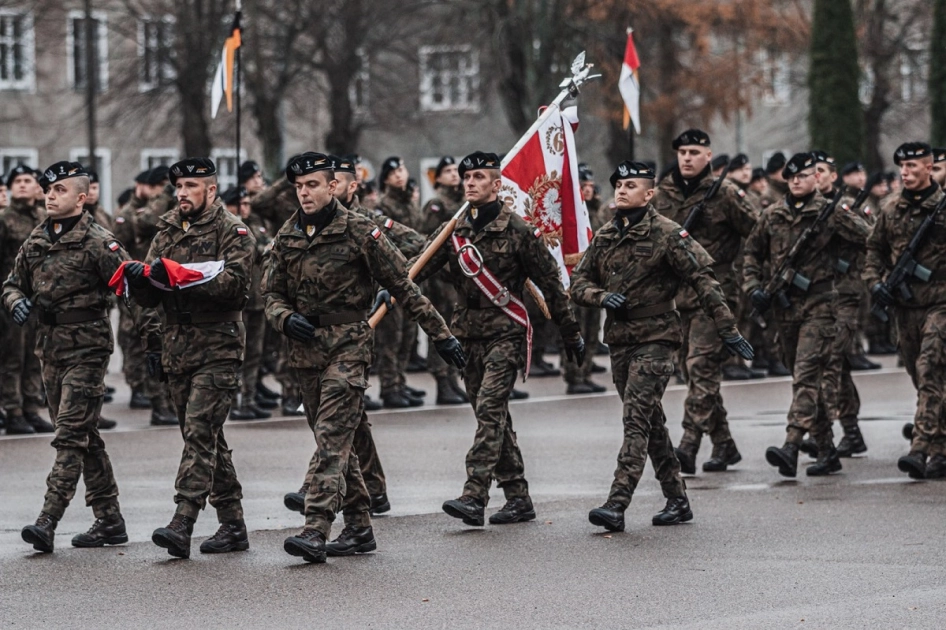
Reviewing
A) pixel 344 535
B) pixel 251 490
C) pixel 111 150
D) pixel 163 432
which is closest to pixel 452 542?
pixel 344 535

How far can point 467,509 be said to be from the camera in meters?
10.5

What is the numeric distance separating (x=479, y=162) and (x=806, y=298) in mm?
2972

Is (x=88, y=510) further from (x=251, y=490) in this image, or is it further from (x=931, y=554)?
(x=931, y=554)

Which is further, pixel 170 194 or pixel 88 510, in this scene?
pixel 170 194

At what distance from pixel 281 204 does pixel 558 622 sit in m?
9.38

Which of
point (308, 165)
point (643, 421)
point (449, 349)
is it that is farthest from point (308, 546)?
point (643, 421)

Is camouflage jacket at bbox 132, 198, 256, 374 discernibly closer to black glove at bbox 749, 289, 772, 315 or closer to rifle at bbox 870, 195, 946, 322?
black glove at bbox 749, 289, 772, 315

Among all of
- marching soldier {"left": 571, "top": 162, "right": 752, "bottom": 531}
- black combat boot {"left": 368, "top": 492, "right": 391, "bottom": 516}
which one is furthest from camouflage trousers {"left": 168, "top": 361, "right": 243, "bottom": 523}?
marching soldier {"left": 571, "top": 162, "right": 752, "bottom": 531}

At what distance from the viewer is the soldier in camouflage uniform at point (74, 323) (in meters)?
10.2

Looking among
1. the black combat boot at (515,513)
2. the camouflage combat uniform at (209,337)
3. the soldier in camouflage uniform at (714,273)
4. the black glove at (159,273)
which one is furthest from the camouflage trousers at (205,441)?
the soldier in camouflage uniform at (714,273)

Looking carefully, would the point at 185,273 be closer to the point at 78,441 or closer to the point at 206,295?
the point at 206,295

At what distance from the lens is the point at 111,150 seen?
43.2 metres

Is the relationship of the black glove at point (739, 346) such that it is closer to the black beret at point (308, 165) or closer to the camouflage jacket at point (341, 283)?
the camouflage jacket at point (341, 283)

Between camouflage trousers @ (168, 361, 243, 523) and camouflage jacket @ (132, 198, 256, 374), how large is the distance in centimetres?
9
